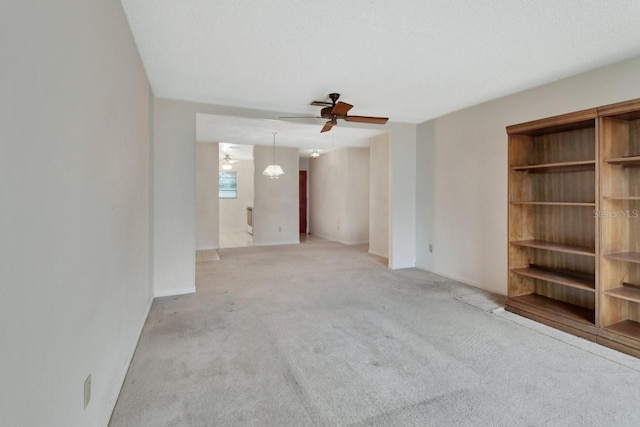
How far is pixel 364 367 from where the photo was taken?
2248 millimetres

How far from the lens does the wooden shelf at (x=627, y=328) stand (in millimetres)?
2475

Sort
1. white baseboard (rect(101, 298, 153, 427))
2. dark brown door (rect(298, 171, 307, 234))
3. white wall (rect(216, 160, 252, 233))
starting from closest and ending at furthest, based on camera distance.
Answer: white baseboard (rect(101, 298, 153, 427))
dark brown door (rect(298, 171, 307, 234))
white wall (rect(216, 160, 252, 233))

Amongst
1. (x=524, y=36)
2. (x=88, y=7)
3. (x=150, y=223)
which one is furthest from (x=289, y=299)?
(x=524, y=36)

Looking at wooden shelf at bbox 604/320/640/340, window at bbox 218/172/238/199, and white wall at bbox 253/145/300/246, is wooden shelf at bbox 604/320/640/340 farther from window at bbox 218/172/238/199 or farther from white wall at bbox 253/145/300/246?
window at bbox 218/172/238/199

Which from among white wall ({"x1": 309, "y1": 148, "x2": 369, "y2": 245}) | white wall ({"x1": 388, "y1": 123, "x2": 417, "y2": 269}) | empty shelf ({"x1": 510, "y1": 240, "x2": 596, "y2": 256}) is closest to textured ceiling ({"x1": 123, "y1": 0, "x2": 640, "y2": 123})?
white wall ({"x1": 388, "y1": 123, "x2": 417, "y2": 269})

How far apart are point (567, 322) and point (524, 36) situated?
245cm

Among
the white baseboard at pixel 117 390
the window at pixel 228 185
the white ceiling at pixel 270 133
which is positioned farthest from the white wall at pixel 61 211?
the window at pixel 228 185

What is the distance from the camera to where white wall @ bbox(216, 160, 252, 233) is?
33.5ft

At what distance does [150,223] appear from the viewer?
3648mm

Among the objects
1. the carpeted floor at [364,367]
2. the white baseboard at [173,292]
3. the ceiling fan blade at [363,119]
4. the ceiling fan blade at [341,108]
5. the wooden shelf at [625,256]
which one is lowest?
the carpeted floor at [364,367]

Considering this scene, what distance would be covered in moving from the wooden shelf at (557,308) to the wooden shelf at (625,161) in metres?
1.34

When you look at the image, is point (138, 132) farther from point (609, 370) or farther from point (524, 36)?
point (609, 370)

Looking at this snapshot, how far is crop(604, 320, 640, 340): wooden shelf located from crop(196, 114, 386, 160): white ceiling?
12.1 feet

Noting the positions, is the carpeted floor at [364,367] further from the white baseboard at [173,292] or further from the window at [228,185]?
the window at [228,185]
